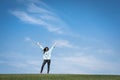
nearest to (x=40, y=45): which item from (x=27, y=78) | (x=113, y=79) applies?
(x=27, y=78)

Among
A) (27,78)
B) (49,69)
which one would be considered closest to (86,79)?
(27,78)

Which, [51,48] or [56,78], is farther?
[51,48]

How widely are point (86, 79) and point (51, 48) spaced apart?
25.9 ft

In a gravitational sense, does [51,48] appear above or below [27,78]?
above

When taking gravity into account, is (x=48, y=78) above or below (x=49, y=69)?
below

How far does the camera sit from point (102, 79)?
25.9m

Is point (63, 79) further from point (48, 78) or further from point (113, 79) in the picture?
point (113, 79)

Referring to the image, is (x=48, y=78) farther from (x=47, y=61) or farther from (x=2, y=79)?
(x=47, y=61)

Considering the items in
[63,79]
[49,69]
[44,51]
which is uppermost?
[44,51]

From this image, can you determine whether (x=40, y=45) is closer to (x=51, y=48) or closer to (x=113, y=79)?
(x=51, y=48)

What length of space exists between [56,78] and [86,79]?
8.57ft

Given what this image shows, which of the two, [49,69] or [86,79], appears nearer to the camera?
[86,79]

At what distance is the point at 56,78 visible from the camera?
83.6 feet

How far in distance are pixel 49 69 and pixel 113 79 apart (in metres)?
8.03
